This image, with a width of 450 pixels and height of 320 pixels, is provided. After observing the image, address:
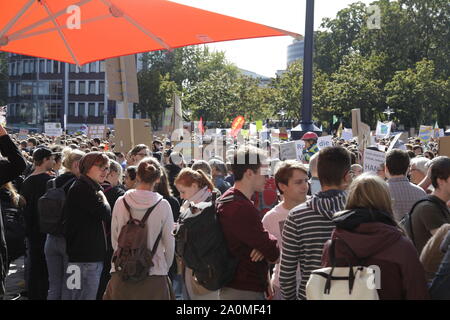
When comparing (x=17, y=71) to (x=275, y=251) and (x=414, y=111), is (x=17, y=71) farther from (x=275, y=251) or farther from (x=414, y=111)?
(x=275, y=251)

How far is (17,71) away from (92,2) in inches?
3732

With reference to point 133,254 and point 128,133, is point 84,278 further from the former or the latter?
point 128,133

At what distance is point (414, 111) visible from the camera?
53062mm

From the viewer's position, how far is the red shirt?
4277 mm

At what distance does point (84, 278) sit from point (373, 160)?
4.05 meters

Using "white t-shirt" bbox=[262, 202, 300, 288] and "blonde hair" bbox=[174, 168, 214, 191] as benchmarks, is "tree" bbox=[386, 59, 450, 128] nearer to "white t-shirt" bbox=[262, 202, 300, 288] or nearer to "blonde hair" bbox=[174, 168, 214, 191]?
"blonde hair" bbox=[174, 168, 214, 191]

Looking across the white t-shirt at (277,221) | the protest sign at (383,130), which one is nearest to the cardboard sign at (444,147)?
the white t-shirt at (277,221)

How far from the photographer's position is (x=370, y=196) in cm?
358

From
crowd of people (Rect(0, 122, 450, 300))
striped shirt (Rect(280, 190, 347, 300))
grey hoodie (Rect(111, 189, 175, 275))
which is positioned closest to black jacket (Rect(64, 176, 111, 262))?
crowd of people (Rect(0, 122, 450, 300))

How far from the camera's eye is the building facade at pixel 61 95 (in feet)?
293

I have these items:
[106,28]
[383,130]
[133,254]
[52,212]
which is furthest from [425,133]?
[133,254]

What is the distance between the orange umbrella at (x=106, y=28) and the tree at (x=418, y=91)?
46615 millimetres
